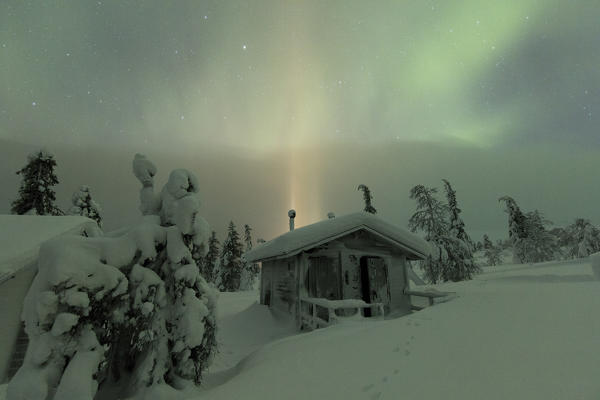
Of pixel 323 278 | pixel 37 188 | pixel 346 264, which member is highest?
Result: pixel 37 188

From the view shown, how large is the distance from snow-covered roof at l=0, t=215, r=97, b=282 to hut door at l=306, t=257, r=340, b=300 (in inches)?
277

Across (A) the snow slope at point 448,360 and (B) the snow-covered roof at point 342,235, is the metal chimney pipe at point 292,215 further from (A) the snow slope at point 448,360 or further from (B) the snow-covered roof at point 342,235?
(A) the snow slope at point 448,360

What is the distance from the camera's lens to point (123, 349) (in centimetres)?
416

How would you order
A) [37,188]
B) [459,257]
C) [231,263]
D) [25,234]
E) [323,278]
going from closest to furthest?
[25,234] → [323,278] → [37,188] → [459,257] → [231,263]

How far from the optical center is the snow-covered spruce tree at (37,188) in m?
22.0

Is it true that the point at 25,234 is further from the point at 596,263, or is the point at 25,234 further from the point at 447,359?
the point at 596,263

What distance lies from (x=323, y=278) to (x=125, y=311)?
7.46 meters

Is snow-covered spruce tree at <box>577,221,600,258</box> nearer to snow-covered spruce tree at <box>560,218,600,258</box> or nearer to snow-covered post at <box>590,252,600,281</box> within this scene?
snow-covered spruce tree at <box>560,218,600,258</box>

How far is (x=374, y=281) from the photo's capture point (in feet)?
35.5

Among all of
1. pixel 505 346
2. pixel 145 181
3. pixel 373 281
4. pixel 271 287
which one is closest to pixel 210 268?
pixel 271 287

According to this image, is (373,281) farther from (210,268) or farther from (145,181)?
(210,268)

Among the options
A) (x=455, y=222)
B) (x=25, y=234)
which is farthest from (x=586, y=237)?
(x=25, y=234)

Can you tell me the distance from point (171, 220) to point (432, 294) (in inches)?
348

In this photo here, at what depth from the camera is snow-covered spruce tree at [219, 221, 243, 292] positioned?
38500 mm
